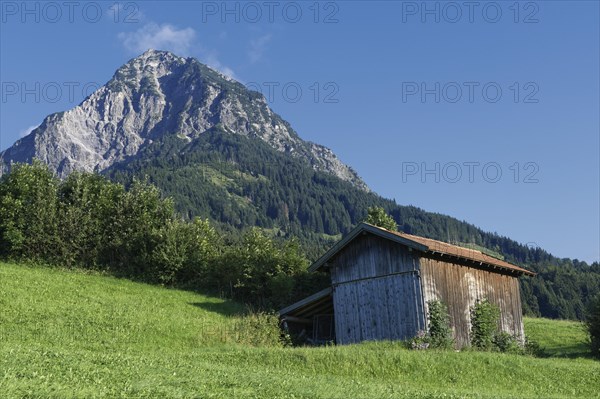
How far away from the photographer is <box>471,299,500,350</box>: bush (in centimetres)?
3272

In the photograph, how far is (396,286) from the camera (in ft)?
104

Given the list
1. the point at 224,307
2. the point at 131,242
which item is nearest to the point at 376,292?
the point at 224,307

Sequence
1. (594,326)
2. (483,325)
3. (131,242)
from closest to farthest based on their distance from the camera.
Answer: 1. (483,325)
2. (594,326)
3. (131,242)

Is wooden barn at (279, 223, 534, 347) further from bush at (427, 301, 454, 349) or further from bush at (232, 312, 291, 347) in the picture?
bush at (232, 312, 291, 347)

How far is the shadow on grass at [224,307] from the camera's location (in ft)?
132

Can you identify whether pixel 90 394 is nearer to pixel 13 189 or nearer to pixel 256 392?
pixel 256 392

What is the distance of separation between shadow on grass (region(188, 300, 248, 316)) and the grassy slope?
17cm

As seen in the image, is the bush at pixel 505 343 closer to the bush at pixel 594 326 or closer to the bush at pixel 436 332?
the bush at pixel 436 332

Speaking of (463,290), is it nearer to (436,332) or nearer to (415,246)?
(436,332)

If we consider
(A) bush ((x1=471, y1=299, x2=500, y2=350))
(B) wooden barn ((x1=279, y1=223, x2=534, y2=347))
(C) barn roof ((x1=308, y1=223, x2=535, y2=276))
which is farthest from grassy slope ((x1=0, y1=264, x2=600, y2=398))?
(C) barn roof ((x1=308, y1=223, x2=535, y2=276))

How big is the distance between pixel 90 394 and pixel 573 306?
168 meters

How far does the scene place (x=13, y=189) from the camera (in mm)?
51750

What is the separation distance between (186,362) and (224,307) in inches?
840

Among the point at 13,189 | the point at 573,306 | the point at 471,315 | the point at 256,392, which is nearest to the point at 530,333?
the point at 471,315
